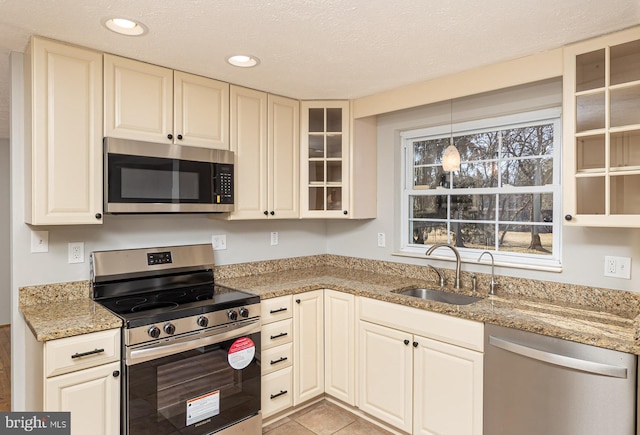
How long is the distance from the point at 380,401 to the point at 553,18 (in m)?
2.25

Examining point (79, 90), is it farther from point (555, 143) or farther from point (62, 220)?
point (555, 143)

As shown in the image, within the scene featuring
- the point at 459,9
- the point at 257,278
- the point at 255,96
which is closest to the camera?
the point at 459,9

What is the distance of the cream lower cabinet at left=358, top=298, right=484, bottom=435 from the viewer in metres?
2.05

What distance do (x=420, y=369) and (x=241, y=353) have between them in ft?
3.36

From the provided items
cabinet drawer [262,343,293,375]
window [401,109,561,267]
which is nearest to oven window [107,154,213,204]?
cabinet drawer [262,343,293,375]

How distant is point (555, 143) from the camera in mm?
2379

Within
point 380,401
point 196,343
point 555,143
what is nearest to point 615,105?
point 555,143

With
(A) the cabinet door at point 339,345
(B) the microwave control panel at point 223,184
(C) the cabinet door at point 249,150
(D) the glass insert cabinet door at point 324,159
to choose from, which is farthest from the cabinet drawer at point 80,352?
(D) the glass insert cabinet door at point 324,159

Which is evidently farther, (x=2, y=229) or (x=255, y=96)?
(x=2, y=229)

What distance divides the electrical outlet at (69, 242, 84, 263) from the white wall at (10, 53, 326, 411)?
25 mm

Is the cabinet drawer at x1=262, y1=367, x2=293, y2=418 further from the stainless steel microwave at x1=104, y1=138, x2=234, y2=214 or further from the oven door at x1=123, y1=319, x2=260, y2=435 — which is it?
the stainless steel microwave at x1=104, y1=138, x2=234, y2=214

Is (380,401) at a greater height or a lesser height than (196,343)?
lesser

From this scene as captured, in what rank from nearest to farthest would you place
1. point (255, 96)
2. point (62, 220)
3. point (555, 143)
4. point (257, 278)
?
1. point (62, 220)
2. point (555, 143)
3. point (255, 96)
4. point (257, 278)

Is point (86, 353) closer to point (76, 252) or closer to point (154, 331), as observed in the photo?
point (154, 331)
